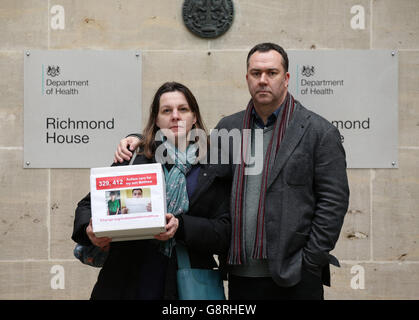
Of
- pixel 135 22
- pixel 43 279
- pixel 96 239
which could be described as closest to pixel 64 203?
pixel 43 279

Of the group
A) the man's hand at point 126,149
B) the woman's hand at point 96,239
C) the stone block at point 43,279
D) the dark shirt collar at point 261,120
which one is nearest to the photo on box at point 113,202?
the woman's hand at point 96,239

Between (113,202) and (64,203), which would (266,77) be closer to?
(113,202)

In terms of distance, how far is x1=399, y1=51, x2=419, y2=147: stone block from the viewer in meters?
5.09

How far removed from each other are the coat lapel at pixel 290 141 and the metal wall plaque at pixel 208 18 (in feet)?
7.14

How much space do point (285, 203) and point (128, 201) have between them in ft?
2.52

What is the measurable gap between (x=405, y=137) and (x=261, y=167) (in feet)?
7.90

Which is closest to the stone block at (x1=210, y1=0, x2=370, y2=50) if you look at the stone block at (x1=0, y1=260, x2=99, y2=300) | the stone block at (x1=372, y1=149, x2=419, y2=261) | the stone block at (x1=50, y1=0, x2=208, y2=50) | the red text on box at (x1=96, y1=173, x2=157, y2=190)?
the stone block at (x1=50, y1=0, x2=208, y2=50)

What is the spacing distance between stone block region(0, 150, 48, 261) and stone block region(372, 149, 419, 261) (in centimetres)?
278

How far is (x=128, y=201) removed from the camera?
280 centimetres

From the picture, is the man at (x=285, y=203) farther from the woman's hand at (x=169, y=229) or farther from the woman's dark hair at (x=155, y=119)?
the woman's hand at (x=169, y=229)

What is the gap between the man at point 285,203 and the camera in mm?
3010

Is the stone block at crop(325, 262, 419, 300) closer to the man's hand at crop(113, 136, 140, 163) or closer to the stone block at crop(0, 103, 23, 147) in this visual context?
the man's hand at crop(113, 136, 140, 163)

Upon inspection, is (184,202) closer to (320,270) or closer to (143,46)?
(320,270)

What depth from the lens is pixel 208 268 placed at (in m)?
3.04
